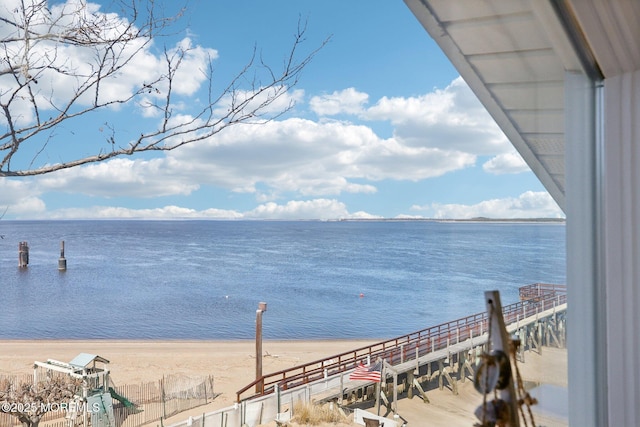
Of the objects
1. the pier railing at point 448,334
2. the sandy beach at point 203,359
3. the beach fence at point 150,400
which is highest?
the pier railing at point 448,334

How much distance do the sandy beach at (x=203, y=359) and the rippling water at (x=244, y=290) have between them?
0.76 m

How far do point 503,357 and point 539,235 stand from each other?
0.40 meters

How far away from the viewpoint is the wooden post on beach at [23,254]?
33.0 ft

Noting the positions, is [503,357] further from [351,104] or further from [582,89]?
[351,104]

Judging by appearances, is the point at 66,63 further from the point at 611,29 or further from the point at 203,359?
the point at 203,359

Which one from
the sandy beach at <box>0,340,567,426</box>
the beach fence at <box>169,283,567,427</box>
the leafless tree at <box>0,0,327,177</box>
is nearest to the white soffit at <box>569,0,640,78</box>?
the leafless tree at <box>0,0,327,177</box>

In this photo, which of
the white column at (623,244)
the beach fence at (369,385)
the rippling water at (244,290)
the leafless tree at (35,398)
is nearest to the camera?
the white column at (623,244)

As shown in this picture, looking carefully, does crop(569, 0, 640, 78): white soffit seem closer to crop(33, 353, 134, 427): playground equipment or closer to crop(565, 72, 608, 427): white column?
crop(565, 72, 608, 427): white column

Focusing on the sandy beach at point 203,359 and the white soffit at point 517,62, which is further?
the sandy beach at point 203,359

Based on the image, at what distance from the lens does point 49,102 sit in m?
1.55

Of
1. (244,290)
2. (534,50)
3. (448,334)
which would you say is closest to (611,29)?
(534,50)

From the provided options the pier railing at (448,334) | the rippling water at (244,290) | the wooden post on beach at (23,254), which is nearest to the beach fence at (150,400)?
the pier railing at (448,334)

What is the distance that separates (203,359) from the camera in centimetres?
558

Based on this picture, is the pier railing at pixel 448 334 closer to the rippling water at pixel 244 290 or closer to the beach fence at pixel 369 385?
the beach fence at pixel 369 385
